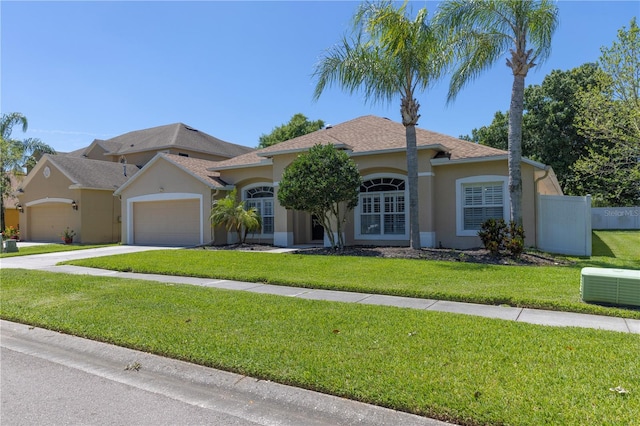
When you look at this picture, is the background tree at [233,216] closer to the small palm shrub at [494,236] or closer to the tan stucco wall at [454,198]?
the tan stucco wall at [454,198]

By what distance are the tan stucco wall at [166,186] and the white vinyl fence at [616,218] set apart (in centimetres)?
2850

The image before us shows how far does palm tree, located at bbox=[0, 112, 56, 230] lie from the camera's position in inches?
1076

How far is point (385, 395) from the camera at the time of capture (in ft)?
12.5

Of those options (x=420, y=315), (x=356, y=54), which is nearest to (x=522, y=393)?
(x=420, y=315)

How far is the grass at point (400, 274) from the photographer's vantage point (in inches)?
295

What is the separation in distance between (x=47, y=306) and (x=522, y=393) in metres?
7.74

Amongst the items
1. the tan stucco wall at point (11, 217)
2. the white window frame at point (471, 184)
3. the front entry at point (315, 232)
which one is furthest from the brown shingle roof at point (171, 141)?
the white window frame at point (471, 184)

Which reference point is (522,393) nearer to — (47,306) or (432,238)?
(47,306)

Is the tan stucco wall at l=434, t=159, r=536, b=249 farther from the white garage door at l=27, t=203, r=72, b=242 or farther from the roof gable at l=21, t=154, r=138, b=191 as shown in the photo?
the white garage door at l=27, t=203, r=72, b=242

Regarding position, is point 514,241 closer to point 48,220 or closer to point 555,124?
point 555,124

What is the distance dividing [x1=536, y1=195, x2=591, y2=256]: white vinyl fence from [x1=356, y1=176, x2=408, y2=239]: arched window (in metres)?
4.86

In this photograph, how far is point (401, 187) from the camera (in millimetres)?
16891

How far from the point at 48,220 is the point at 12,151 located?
20.2ft

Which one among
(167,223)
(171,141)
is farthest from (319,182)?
(171,141)
